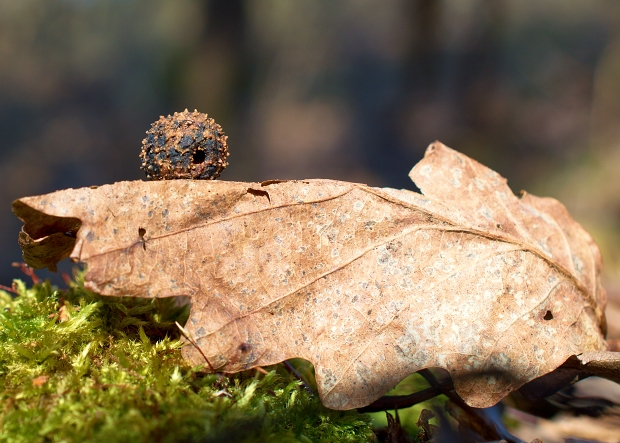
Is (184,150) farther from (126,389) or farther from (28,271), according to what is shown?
(28,271)

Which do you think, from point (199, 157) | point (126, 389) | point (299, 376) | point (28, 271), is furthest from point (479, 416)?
point (28, 271)

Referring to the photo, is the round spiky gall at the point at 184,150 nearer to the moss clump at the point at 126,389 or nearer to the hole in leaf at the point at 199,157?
the hole in leaf at the point at 199,157

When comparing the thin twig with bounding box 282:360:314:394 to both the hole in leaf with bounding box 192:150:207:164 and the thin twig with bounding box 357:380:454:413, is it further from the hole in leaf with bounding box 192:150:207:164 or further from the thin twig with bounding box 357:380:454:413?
the hole in leaf with bounding box 192:150:207:164

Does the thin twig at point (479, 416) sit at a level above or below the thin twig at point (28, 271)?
below

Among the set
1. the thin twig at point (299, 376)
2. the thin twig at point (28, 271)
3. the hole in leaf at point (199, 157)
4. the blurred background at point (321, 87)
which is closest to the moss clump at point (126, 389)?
the thin twig at point (299, 376)

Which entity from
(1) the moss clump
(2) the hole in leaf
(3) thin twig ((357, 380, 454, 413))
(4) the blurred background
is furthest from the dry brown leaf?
(4) the blurred background
